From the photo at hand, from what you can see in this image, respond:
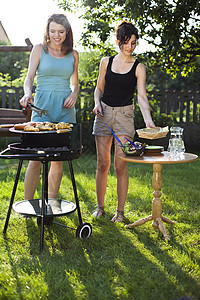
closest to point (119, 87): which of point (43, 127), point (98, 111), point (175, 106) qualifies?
point (98, 111)

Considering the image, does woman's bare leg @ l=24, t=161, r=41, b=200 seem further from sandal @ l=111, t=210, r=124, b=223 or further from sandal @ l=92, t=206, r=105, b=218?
sandal @ l=111, t=210, r=124, b=223

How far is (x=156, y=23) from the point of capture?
6.48 m

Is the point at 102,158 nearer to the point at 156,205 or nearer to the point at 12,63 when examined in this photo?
the point at 156,205

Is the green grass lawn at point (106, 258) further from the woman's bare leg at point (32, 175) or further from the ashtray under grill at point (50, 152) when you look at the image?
the ashtray under grill at point (50, 152)

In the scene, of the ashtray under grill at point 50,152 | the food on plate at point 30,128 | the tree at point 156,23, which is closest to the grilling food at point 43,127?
the food on plate at point 30,128

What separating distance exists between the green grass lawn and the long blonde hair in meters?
1.75

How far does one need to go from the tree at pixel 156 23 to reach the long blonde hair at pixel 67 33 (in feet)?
7.30

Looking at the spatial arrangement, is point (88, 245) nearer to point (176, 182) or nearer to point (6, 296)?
point (6, 296)

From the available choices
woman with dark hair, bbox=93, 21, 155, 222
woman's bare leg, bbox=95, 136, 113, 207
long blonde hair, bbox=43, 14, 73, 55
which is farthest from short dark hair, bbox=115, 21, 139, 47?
woman's bare leg, bbox=95, 136, 113, 207

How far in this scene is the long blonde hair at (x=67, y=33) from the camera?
11.2 feet

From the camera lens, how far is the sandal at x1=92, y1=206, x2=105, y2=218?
13.0 ft

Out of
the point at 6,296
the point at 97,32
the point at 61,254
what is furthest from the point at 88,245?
the point at 97,32

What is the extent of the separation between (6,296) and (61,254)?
0.70 meters

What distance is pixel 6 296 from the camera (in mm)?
2367
